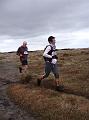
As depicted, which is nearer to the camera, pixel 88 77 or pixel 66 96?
pixel 66 96

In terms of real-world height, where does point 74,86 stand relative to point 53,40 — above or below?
below

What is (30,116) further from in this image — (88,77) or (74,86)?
(88,77)

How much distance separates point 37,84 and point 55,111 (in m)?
7.62

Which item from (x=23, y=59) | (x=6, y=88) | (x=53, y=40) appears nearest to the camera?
(x=53, y=40)

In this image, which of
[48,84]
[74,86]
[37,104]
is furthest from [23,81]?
[37,104]

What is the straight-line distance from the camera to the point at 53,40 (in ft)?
73.6

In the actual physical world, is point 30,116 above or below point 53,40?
below

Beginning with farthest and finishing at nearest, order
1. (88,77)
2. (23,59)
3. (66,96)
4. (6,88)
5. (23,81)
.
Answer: (23,59) < (88,77) < (23,81) < (6,88) < (66,96)

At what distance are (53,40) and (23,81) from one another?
5.51 meters

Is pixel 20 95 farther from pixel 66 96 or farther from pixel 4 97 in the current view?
pixel 66 96

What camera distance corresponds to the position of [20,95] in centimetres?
2114

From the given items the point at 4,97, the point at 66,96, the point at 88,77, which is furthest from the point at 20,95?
the point at 88,77

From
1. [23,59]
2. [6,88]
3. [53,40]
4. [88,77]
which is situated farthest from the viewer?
[23,59]

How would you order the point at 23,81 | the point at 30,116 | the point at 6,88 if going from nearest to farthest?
the point at 30,116 < the point at 6,88 < the point at 23,81
